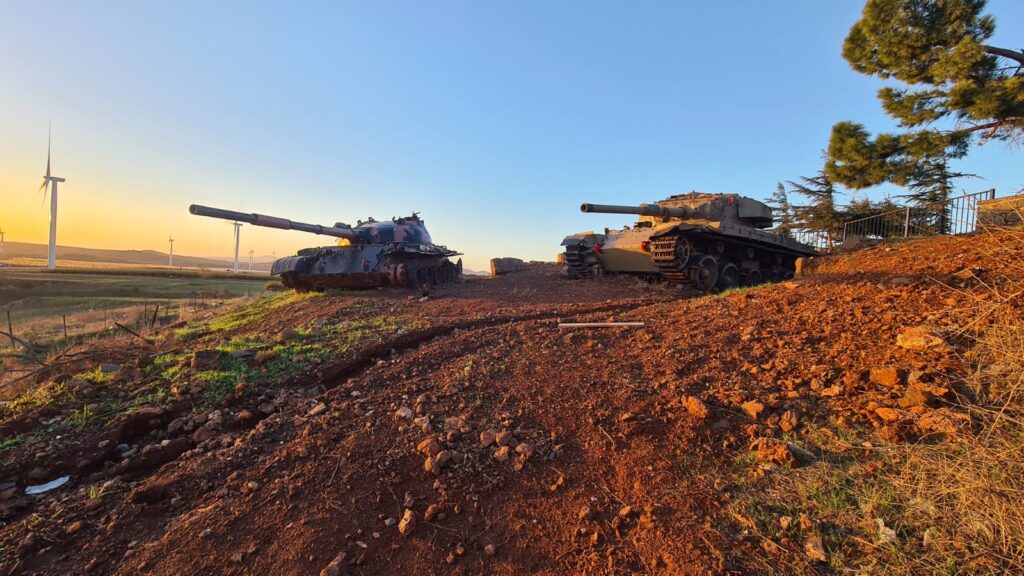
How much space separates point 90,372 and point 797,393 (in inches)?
325

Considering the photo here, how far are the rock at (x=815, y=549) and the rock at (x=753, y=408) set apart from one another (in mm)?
1303

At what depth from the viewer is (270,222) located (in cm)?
1375

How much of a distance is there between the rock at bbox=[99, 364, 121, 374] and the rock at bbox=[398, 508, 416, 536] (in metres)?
5.55

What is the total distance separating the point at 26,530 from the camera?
2.96m

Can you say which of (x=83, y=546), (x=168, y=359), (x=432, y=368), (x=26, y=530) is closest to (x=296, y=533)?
(x=83, y=546)

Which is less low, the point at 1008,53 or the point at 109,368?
the point at 1008,53

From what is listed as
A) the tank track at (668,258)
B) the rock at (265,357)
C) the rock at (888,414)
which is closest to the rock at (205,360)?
the rock at (265,357)

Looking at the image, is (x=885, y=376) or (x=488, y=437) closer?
(x=488, y=437)

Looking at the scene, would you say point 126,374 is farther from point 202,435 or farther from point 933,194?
point 933,194

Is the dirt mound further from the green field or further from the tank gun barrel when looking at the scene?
the green field

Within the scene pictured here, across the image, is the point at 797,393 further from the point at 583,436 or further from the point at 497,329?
the point at 497,329

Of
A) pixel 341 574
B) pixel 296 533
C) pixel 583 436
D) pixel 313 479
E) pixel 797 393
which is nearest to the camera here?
pixel 341 574

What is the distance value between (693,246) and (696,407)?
386 inches

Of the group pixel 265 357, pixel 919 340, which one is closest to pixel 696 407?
pixel 919 340
